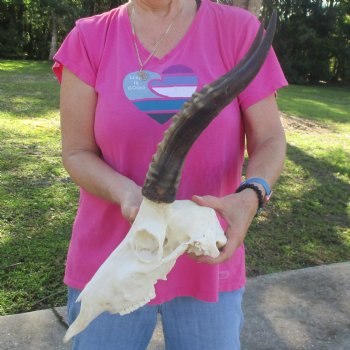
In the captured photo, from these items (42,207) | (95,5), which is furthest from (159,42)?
(95,5)

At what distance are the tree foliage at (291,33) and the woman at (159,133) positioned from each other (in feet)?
73.7

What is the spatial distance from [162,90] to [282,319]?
2226 mm

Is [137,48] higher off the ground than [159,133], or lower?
higher

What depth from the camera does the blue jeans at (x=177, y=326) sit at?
5.34 feet

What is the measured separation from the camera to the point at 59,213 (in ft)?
15.1

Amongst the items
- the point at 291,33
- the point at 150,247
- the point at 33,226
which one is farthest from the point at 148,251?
the point at 291,33

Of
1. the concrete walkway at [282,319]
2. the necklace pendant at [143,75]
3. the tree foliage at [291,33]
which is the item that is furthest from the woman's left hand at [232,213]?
the tree foliage at [291,33]

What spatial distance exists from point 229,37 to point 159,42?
219 millimetres

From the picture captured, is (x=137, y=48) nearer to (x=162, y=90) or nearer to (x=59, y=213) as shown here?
(x=162, y=90)

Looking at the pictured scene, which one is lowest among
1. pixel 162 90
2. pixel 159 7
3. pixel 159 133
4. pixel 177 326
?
pixel 177 326

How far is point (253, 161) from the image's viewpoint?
5.34ft

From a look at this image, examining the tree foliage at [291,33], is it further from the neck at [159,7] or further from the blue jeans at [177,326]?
the blue jeans at [177,326]

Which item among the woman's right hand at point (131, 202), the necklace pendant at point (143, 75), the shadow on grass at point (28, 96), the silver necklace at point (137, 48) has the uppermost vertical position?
the silver necklace at point (137, 48)

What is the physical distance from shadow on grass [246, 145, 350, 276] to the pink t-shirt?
98.1 inches
